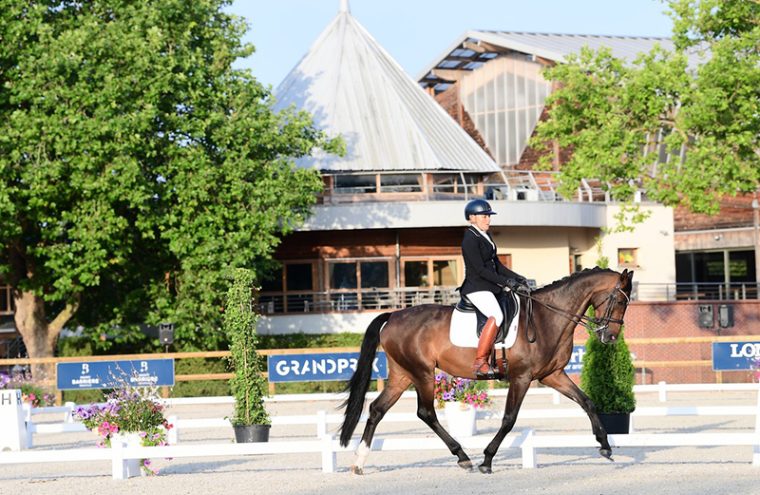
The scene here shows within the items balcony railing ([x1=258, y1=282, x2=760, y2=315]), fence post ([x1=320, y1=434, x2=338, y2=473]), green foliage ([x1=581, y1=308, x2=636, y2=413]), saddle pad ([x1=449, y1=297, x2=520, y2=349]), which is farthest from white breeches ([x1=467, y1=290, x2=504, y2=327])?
balcony railing ([x1=258, y1=282, x2=760, y2=315])

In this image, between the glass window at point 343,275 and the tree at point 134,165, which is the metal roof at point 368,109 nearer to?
the glass window at point 343,275

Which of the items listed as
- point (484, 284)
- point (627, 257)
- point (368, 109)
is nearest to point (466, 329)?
point (484, 284)

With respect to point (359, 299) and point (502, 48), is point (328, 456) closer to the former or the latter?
point (359, 299)

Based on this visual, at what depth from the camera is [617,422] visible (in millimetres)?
16219

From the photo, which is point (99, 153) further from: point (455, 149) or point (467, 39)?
point (467, 39)

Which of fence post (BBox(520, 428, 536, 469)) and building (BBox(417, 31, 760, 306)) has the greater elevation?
building (BBox(417, 31, 760, 306))

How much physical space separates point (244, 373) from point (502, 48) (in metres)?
42.9

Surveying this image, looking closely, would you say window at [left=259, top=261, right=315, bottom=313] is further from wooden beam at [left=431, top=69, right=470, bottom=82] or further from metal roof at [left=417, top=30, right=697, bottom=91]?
wooden beam at [left=431, top=69, right=470, bottom=82]

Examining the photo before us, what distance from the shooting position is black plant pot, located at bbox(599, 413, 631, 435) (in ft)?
53.2

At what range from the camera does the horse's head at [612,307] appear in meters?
13.7

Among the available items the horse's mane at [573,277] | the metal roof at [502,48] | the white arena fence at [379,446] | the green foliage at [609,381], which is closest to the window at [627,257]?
the metal roof at [502,48]

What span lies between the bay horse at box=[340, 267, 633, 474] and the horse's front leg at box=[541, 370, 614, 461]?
0.01 metres

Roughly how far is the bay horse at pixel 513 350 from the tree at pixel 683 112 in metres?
18.5

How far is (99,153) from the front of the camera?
31.6 meters
